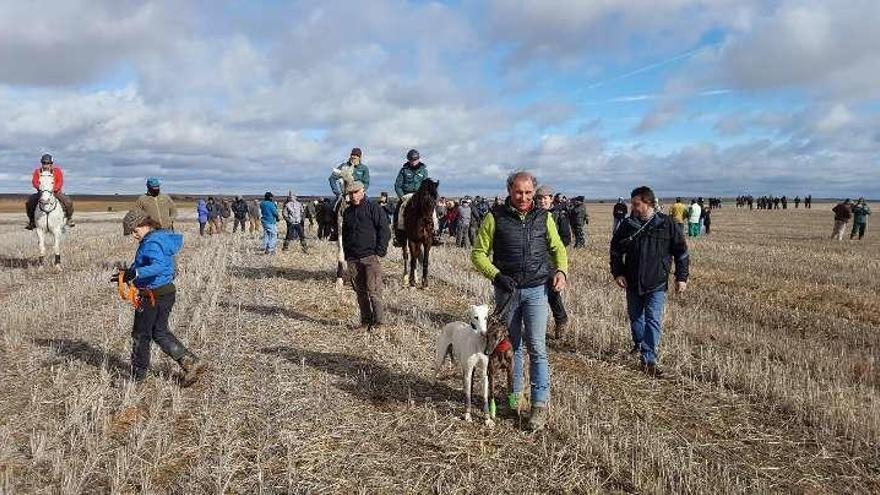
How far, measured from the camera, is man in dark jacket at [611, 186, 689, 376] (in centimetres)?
704

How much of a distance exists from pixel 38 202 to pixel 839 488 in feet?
51.3

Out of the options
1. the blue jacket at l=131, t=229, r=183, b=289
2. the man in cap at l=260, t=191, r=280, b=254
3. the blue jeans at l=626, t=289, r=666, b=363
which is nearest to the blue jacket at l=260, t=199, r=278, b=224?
the man in cap at l=260, t=191, r=280, b=254

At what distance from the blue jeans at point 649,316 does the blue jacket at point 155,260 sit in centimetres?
513

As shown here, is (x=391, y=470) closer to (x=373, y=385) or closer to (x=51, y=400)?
(x=373, y=385)

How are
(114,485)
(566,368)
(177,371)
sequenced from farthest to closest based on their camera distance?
(566,368) < (177,371) < (114,485)

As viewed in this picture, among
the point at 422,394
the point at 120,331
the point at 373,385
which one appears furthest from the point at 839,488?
the point at 120,331

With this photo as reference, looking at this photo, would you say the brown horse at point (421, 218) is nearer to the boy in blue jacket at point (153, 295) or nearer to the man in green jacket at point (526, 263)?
the boy in blue jacket at point (153, 295)

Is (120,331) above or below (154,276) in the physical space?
below

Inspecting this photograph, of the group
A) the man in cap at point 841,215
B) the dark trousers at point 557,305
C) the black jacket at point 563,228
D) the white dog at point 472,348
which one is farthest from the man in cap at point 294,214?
the man in cap at point 841,215

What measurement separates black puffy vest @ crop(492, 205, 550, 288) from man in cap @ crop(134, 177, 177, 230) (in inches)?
278

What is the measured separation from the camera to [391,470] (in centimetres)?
456

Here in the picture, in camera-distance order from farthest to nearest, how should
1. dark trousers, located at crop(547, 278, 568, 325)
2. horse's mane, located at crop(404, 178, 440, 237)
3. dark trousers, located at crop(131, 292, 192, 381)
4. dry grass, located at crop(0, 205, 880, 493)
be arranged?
horse's mane, located at crop(404, 178, 440, 237), dark trousers, located at crop(547, 278, 568, 325), dark trousers, located at crop(131, 292, 192, 381), dry grass, located at crop(0, 205, 880, 493)

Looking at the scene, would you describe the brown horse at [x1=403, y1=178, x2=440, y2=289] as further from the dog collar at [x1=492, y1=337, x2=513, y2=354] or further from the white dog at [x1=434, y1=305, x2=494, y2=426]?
the dog collar at [x1=492, y1=337, x2=513, y2=354]

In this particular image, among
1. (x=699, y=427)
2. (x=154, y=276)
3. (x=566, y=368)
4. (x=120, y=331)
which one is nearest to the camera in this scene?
(x=699, y=427)
